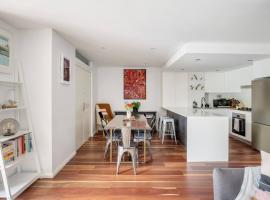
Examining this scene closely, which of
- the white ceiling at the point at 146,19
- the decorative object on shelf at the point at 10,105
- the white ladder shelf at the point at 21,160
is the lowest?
the white ladder shelf at the point at 21,160

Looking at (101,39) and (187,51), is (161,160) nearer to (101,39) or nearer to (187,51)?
(187,51)

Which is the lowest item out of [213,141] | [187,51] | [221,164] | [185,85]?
[221,164]

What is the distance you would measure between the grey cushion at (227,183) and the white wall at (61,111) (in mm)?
2504

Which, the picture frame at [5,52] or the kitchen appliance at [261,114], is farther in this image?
the kitchen appliance at [261,114]

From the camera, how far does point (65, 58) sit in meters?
3.61

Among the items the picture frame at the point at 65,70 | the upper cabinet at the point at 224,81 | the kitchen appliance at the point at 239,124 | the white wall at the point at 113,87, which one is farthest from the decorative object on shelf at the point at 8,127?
the upper cabinet at the point at 224,81

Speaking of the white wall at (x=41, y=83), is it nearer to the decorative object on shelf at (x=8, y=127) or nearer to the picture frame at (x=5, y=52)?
the picture frame at (x=5, y=52)

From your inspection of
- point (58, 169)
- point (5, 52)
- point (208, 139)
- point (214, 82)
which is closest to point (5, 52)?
point (5, 52)

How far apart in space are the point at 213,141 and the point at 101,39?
9.52ft

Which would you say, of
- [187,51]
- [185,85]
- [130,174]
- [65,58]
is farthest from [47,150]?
[185,85]

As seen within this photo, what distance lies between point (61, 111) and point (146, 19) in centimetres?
209

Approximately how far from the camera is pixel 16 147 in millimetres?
2693

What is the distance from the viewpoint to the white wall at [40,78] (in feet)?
10.0

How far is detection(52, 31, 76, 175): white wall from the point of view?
315 cm
